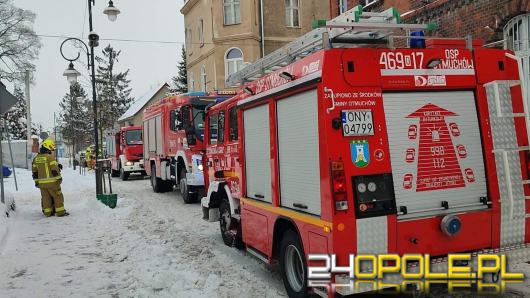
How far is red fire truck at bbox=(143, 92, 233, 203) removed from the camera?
1294cm

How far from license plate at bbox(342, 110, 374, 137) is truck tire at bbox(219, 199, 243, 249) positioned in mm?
3627

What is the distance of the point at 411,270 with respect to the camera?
166 inches

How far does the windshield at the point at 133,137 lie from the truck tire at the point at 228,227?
1708 centimetres

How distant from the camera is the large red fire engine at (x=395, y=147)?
4.21m

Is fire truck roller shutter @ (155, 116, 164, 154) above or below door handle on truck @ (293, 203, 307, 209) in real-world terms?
above

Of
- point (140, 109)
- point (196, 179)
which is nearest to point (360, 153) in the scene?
point (196, 179)

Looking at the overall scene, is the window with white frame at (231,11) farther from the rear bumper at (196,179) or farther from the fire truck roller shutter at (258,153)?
the fire truck roller shutter at (258,153)

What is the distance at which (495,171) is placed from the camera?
467 centimetres

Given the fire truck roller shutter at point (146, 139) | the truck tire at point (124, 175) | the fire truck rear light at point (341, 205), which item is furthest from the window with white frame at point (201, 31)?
the fire truck rear light at point (341, 205)

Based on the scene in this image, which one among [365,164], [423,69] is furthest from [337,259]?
[423,69]

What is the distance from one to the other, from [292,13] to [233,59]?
4817mm

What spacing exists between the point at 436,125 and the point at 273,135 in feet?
5.68

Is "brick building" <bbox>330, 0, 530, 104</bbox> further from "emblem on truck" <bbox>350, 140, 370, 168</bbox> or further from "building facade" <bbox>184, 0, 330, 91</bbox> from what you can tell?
"building facade" <bbox>184, 0, 330, 91</bbox>

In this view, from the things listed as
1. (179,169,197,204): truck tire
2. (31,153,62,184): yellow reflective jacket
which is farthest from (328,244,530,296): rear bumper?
(179,169,197,204): truck tire
